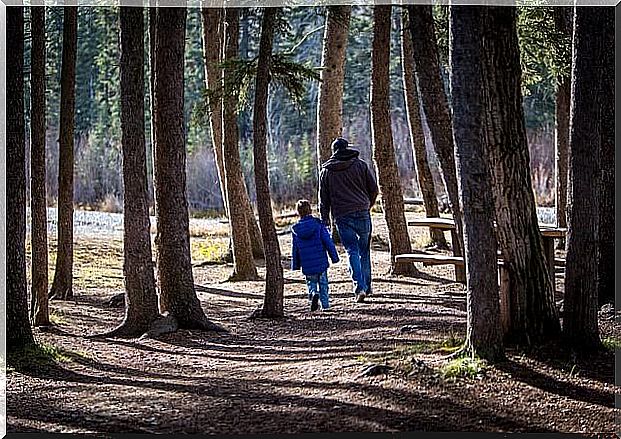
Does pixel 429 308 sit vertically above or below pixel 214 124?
below

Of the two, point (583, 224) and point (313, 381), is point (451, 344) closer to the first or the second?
point (313, 381)

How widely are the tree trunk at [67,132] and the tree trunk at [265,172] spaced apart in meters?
3.01

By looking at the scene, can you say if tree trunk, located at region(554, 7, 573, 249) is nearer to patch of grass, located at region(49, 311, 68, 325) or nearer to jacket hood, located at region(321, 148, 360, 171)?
jacket hood, located at region(321, 148, 360, 171)

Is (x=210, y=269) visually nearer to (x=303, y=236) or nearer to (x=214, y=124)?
(x=214, y=124)

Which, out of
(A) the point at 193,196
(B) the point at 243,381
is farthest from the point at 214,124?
(A) the point at 193,196

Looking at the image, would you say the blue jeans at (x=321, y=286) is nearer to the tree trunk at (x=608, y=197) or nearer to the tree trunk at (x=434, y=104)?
the tree trunk at (x=434, y=104)

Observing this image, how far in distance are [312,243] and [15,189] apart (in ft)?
12.9

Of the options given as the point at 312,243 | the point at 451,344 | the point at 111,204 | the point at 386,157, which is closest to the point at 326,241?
the point at 312,243

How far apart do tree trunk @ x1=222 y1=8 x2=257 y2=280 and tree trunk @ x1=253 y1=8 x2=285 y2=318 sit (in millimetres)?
2075

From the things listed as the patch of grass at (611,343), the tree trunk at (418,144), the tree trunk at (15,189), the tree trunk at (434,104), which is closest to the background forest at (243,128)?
the tree trunk at (418,144)

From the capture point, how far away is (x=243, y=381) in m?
8.21

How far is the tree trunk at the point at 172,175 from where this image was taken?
10.8 meters

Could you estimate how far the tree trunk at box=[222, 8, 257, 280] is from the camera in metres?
13.7

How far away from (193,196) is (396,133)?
11083mm
